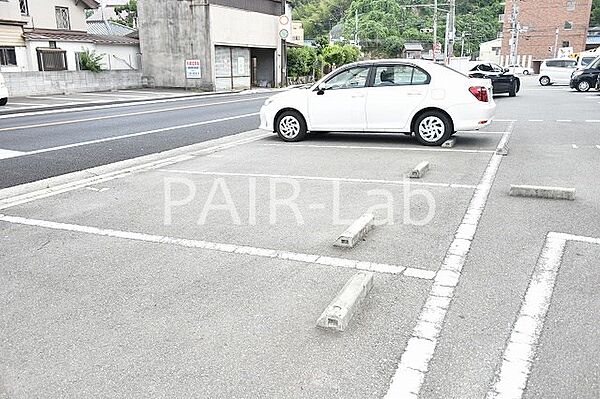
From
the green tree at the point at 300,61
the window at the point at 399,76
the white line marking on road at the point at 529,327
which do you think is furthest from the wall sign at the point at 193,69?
the white line marking on road at the point at 529,327

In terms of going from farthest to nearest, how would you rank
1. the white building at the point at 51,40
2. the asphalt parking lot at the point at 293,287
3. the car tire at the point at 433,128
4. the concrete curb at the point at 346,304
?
the white building at the point at 51,40, the car tire at the point at 433,128, the concrete curb at the point at 346,304, the asphalt parking lot at the point at 293,287

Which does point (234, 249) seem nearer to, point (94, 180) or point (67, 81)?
point (94, 180)

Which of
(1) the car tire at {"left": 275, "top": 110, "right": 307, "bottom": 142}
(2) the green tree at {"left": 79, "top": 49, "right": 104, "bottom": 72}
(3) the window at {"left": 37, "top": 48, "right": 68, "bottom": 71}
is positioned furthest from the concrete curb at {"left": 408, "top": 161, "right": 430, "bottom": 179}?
(3) the window at {"left": 37, "top": 48, "right": 68, "bottom": 71}

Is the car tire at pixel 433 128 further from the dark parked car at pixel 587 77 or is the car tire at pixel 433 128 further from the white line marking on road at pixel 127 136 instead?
the dark parked car at pixel 587 77

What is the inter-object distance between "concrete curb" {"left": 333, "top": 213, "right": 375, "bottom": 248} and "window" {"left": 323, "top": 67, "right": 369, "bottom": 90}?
18.2 ft

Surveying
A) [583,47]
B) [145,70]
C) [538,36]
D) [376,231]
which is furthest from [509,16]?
[376,231]

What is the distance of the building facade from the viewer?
1228 inches

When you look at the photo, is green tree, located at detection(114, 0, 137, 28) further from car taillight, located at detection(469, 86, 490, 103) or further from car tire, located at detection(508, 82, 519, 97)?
car taillight, located at detection(469, 86, 490, 103)

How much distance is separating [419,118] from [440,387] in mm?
7726

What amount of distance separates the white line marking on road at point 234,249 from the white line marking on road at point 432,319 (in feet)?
0.67

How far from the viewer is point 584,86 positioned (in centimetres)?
2703

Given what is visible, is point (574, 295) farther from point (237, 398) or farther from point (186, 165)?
point (186, 165)

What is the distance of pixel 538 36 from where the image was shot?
72312 mm

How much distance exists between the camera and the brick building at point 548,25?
2709 inches
